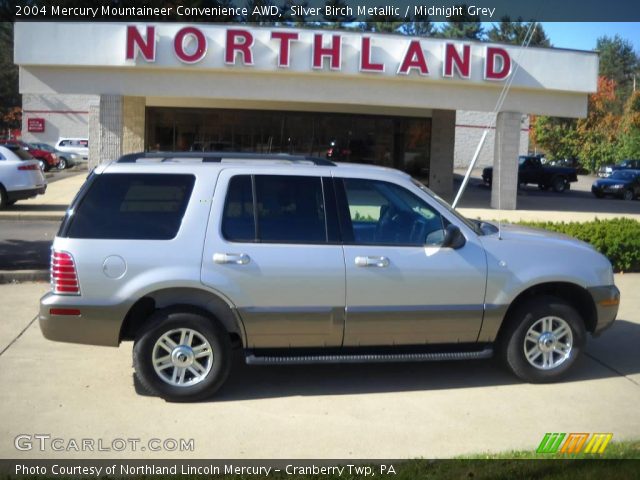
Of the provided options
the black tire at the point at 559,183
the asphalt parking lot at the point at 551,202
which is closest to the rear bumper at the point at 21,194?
the asphalt parking lot at the point at 551,202

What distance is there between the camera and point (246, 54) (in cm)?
2184

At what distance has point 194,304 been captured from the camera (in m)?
6.09

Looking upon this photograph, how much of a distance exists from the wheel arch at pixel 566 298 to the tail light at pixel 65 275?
3464 millimetres

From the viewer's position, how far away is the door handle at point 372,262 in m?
6.16

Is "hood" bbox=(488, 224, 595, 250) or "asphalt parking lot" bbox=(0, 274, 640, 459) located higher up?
"hood" bbox=(488, 224, 595, 250)

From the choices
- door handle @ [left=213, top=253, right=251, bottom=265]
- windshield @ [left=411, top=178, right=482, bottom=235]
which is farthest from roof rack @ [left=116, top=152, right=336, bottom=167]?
door handle @ [left=213, top=253, right=251, bottom=265]

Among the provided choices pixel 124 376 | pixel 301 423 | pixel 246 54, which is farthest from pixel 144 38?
pixel 301 423

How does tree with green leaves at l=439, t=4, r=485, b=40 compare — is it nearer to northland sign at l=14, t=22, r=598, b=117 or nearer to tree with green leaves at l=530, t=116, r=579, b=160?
tree with green leaves at l=530, t=116, r=579, b=160

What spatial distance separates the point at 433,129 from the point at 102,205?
2360 cm

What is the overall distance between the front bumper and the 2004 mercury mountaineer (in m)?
0.07

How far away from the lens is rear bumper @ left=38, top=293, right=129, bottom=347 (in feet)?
19.4

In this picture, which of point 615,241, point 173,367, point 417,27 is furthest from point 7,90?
point 173,367

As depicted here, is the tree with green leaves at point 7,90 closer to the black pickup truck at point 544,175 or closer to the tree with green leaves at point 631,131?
the black pickup truck at point 544,175

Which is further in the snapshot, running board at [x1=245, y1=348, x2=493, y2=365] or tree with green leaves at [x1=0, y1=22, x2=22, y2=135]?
tree with green leaves at [x1=0, y1=22, x2=22, y2=135]
